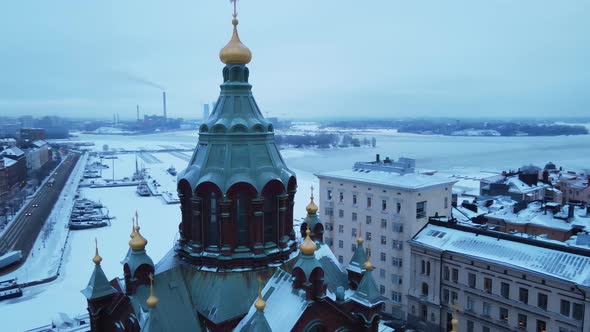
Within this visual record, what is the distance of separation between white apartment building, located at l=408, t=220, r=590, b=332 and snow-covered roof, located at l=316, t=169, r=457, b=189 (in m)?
3.39

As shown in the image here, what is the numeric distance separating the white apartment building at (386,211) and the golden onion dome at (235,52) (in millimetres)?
22408

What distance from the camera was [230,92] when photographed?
14820 millimetres

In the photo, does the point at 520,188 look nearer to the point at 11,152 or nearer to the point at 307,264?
the point at 307,264

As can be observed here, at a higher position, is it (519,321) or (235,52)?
(235,52)

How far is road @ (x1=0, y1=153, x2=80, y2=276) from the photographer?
152ft

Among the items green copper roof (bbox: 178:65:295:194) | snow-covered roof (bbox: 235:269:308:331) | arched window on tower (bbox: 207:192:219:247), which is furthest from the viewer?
arched window on tower (bbox: 207:192:219:247)

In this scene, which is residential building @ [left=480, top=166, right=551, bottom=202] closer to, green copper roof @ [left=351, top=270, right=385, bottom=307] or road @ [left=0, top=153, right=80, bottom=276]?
green copper roof @ [left=351, top=270, right=385, bottom=307]

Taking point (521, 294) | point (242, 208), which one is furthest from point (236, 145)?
point (521, 294)

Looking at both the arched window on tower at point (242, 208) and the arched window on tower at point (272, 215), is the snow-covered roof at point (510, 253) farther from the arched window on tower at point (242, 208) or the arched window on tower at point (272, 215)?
the arched window on tower at point (242, 208)

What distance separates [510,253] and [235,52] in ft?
75.7

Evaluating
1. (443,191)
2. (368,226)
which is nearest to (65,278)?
(368,226)

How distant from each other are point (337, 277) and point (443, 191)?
22.6 meters

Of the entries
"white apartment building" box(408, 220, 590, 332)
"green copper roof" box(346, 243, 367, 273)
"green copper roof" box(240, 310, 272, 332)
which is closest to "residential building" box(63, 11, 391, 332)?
Answer: "green copper roof" box(240, 310, 272, 332)

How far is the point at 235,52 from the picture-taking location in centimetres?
1478
